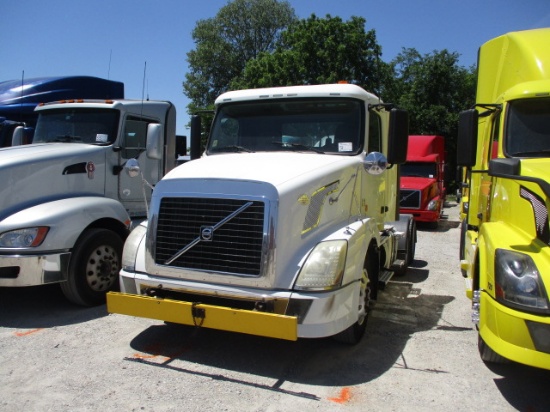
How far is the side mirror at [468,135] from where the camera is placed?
489 cm

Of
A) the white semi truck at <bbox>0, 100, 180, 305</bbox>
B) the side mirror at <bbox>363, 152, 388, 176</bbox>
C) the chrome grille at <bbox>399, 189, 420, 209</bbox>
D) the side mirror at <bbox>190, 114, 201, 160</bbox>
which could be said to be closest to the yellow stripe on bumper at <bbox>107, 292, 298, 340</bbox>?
the white semi truck at <bbox>0, 100, 180, 305</bbox>

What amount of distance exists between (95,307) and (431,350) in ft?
12.7

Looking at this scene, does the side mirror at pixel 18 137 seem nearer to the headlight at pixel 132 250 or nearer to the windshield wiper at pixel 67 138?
the windshield wiper at pixel 67 138

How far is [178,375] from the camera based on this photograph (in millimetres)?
3996

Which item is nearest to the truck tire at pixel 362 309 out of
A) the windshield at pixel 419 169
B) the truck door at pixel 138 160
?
the truck door at pixel 138 160

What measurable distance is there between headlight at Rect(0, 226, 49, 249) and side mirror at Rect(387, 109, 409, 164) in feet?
12.9

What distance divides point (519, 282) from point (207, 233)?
238 centimetres

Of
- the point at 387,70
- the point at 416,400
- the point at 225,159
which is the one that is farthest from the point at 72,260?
the point at 387,70

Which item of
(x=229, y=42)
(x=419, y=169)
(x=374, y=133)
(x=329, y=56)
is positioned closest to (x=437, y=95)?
(x=329, y=56)

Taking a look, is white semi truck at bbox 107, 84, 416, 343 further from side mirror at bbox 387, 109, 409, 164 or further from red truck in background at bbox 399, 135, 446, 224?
red truck in background at bbox 399, 135, 446, 224

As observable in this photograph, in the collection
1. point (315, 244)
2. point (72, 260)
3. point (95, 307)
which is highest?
point (315, 244)

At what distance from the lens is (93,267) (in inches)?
227

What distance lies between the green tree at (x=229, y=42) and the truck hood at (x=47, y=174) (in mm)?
37020

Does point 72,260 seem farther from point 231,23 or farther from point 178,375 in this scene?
point 231,23
